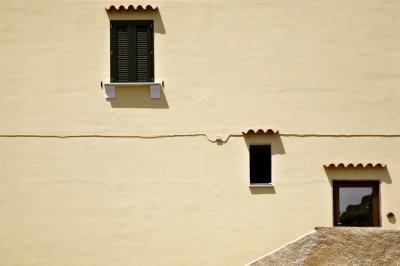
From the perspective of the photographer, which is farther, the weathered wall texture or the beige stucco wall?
the beige stucco wall

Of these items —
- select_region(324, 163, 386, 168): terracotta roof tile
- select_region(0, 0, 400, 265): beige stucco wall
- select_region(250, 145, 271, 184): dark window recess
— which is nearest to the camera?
select_region(324, 163, 386, 168): terracotta roof tile

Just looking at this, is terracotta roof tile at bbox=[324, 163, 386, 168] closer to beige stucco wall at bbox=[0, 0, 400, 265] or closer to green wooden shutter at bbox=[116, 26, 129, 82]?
beige stucco wall at bbox=[0, 0, 400, 265]

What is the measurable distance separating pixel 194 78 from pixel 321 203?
332cm

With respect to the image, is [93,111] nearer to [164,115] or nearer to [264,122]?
[164,115]

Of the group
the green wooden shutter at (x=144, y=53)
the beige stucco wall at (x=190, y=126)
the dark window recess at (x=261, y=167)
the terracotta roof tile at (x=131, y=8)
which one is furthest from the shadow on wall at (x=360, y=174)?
the terracotta roof tile at (x=131, y=8)

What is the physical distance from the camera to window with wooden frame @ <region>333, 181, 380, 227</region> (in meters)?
13.0

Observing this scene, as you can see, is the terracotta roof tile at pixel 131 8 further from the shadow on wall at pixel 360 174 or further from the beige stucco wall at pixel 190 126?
the shadow on wall at pixel 360 174

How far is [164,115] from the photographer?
13.1 metres

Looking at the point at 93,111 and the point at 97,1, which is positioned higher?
the point at 97,1

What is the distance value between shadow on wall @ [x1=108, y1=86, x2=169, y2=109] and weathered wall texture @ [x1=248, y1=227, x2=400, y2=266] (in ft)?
13.9

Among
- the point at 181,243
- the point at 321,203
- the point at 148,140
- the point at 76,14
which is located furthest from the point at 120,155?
the point at 321,203

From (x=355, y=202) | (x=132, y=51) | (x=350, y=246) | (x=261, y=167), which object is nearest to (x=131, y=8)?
(x=132, y=51)

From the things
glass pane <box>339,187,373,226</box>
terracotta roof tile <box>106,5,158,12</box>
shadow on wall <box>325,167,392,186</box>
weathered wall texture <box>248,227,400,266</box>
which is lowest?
weathered wall texture <box>248,227,400,266</box>

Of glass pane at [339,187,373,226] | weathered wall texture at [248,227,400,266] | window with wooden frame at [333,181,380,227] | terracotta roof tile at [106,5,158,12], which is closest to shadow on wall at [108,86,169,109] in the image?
terracotta roof tile at [106,5,158,12]
